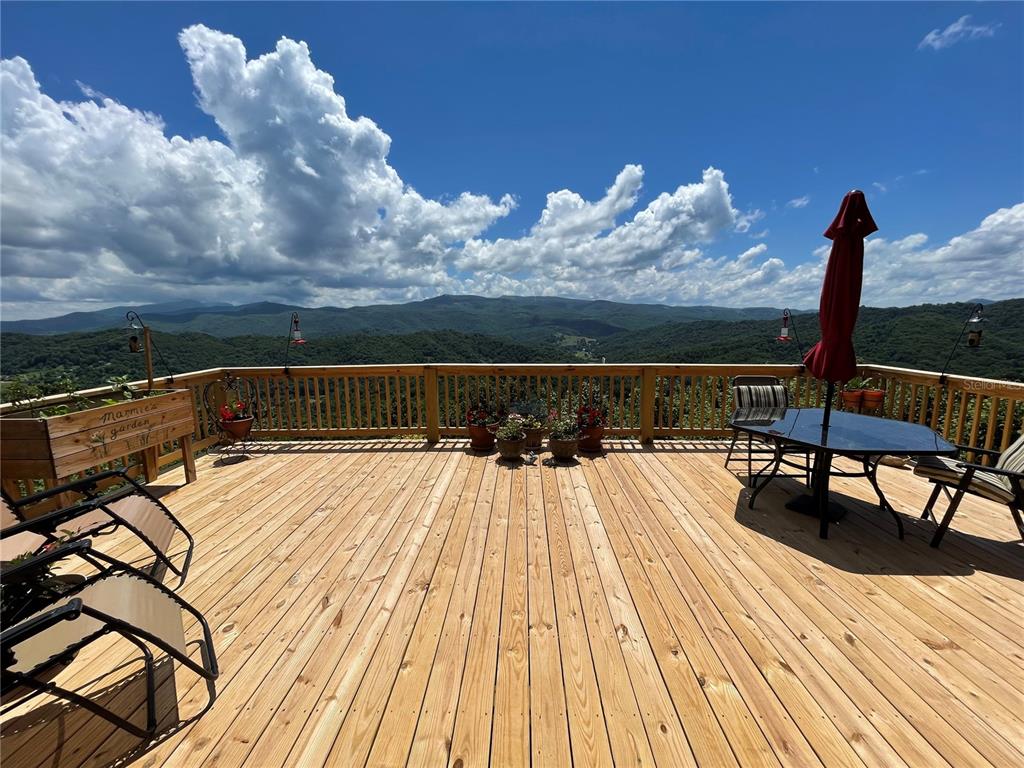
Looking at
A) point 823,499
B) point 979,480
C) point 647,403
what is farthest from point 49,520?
point 979,480

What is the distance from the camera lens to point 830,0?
4.49 metres

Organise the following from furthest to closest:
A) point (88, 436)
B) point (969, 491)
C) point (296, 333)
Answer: point (296, 333) → point (88, 436) → point (969, 491)

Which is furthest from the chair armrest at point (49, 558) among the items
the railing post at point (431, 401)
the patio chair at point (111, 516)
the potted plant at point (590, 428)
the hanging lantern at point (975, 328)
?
the hanging lantern at point (975, 328)

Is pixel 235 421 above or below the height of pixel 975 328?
below

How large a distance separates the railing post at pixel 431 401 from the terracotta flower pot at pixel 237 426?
204cm

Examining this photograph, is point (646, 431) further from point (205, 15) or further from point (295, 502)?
point (205, 15)

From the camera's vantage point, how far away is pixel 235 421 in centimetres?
462

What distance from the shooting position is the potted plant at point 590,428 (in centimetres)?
448

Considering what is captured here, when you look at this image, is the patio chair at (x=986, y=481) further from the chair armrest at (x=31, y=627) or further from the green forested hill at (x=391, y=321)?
the green forested hill at (x=391, y=321)

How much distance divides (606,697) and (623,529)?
1.43m

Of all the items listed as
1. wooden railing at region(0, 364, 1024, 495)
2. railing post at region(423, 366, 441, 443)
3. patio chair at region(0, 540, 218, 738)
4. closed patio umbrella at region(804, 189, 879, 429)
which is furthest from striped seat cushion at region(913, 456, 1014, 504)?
railing post at region(423, 366, 441, 443)

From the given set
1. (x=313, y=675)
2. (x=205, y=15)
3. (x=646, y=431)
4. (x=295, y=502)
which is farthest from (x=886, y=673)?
(x=205, y=15)

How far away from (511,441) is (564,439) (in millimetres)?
573

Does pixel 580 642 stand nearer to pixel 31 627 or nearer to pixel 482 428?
pixel 31 627
